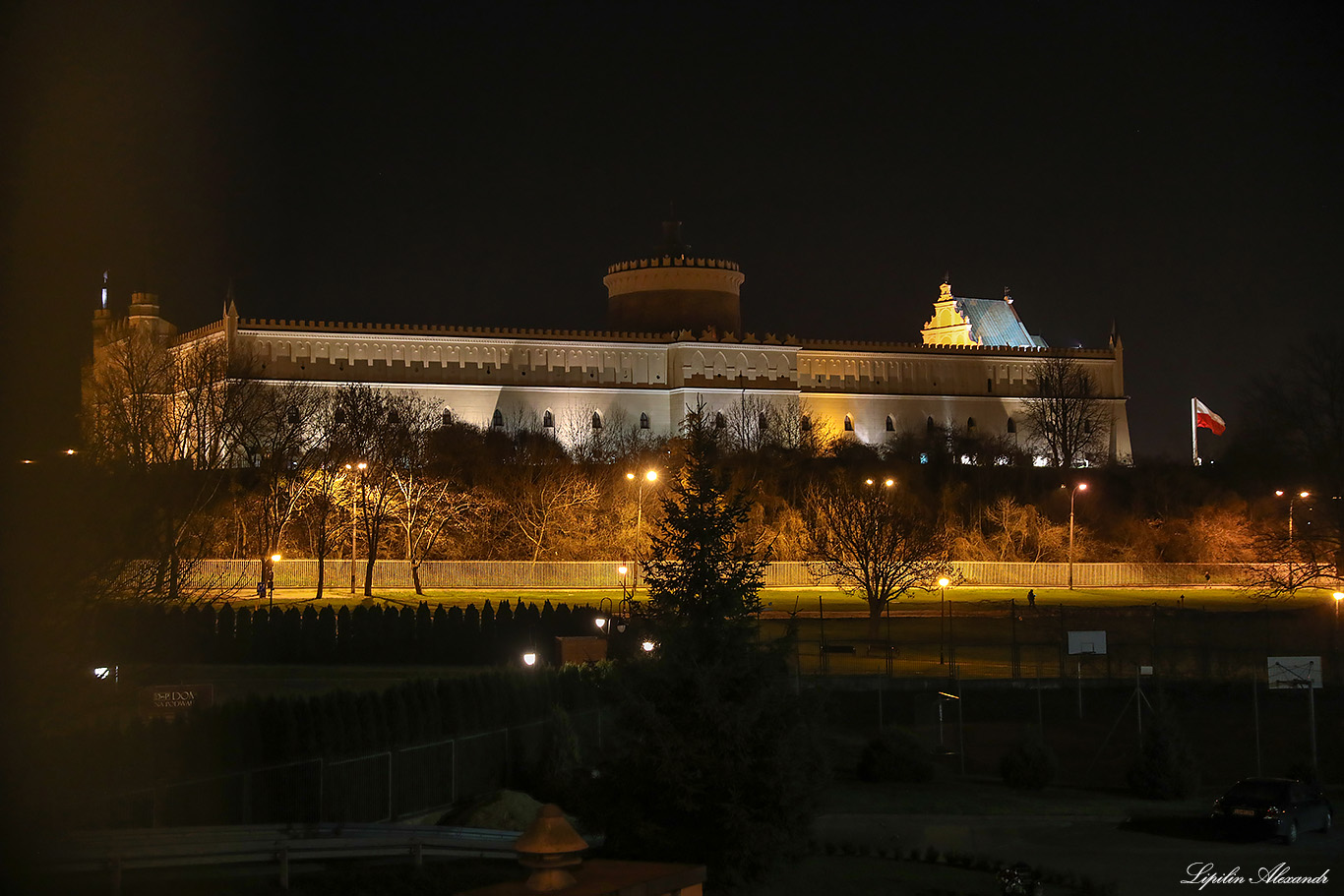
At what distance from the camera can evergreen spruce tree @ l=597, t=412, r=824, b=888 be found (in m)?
14.3

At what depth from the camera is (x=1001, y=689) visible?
29500 millimetres

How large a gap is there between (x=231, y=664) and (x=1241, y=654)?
21.6 m

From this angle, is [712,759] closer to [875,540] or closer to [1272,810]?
[1272,810]

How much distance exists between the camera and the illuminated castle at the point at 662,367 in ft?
267

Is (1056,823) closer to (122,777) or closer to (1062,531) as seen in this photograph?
(122,777)

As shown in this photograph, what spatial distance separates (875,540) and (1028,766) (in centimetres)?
1508

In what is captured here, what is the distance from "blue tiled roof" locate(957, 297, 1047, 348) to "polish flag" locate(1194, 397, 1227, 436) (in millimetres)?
36108

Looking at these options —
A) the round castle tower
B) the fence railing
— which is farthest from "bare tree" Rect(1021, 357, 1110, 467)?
the fence railing

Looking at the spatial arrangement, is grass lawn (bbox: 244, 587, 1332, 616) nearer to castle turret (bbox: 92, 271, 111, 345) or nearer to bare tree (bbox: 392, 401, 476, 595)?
bare tree (bbox: 392, 401, 476, 595)

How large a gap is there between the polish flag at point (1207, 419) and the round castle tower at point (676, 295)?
1079 inches

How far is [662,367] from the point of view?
286ft

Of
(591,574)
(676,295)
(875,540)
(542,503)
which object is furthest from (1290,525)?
(676,295)

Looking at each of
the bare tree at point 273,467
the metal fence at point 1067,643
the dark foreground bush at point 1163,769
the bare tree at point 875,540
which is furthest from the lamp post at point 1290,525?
the bare tree at point 273,467

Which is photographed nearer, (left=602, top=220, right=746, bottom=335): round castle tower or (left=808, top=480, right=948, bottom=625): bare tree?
(left=808, top=480, right=948, bottom=625): bare tree
